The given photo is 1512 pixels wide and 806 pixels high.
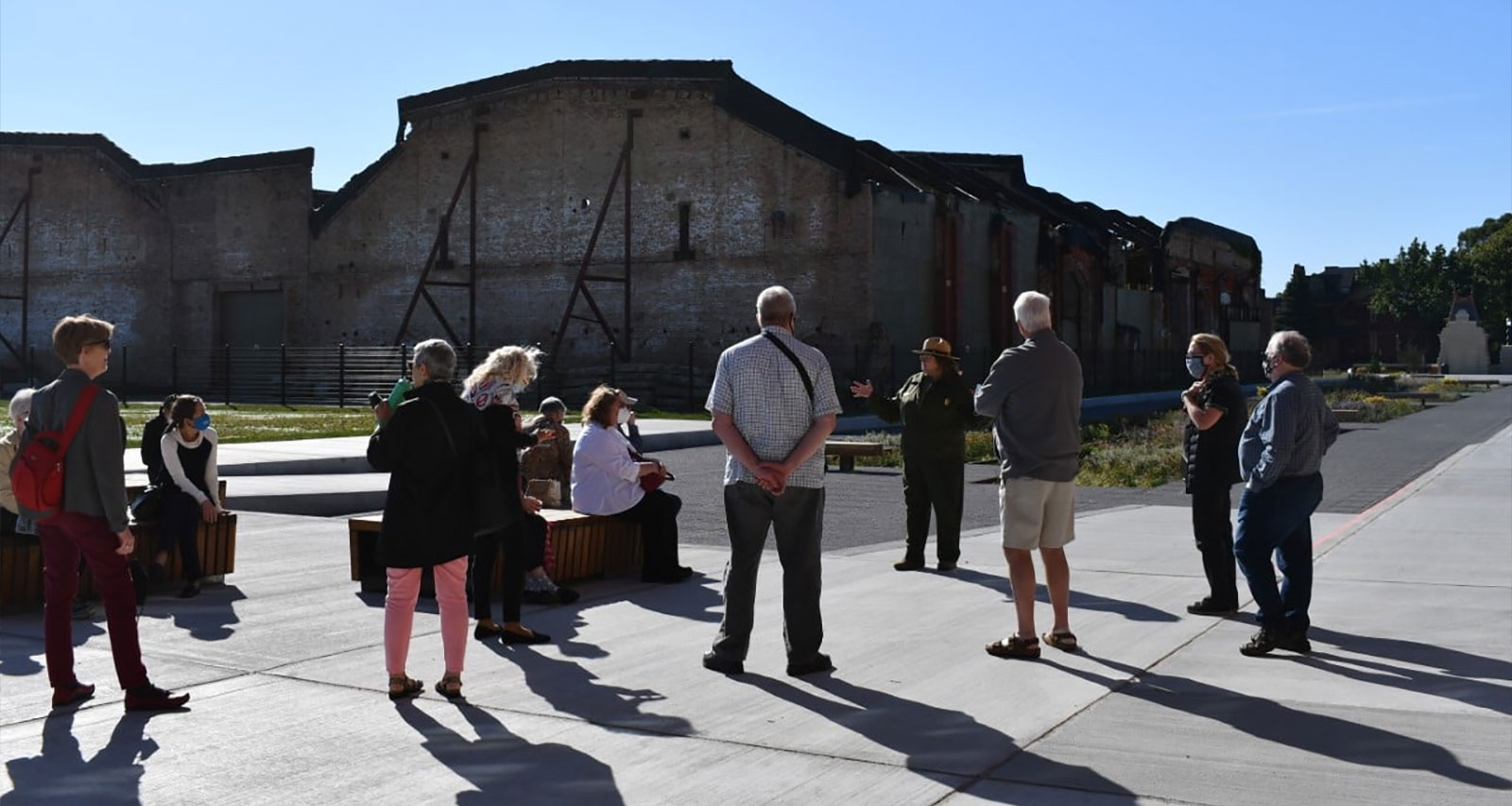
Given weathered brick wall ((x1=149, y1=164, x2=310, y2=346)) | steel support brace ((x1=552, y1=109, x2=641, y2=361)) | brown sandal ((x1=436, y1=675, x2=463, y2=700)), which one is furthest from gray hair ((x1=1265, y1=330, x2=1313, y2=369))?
weathered brick wall ((x1=149, y1=164, x2=310, y2=346))

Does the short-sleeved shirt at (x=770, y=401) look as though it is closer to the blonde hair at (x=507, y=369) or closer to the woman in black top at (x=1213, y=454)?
the blonde hair at (x=507, y=369)

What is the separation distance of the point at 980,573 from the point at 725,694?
4177 millimetres

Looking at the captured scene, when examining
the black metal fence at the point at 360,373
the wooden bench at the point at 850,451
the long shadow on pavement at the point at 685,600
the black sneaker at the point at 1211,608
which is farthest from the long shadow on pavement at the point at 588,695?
the black metal fence at the point at 360,373

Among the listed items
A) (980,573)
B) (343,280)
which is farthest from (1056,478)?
(343,280)

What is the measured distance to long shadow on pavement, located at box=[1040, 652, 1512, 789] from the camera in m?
5.38

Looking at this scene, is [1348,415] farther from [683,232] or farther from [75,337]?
[75,337]

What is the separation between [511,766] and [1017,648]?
2935 millimetres

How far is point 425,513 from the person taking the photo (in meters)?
6.48

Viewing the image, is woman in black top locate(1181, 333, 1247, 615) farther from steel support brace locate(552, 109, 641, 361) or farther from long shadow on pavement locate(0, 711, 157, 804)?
steel support brace locate(552, 109, 641, 361)

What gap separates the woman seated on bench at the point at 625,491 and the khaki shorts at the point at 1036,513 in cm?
314

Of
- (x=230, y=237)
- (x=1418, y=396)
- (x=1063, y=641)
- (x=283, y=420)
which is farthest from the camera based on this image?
(x=230, y=237)

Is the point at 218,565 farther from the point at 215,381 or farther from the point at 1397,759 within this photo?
the point at 215,381

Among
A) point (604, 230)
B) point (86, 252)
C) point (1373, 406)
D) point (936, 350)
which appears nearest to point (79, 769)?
point (936, 350)

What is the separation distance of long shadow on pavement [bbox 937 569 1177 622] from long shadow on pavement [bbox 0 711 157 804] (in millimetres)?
4727
